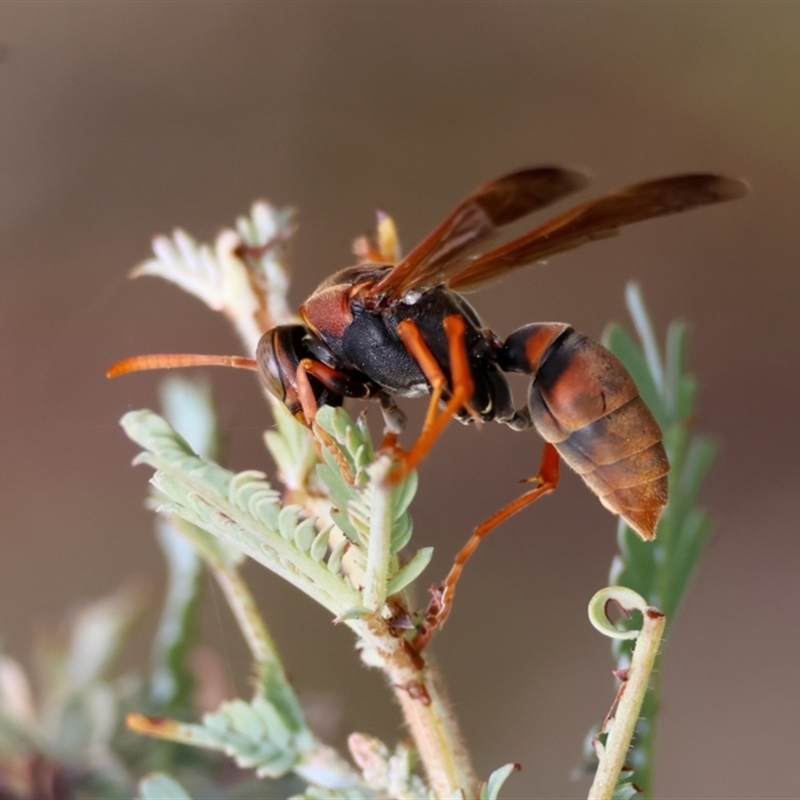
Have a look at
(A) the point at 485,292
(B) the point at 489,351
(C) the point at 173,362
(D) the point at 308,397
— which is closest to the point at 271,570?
(D) the point at 308,397

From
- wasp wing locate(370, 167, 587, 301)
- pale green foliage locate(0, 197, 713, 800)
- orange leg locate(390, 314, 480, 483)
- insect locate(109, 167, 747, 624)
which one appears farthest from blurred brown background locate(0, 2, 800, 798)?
wasp wing locate(370, 167, 587, 301)

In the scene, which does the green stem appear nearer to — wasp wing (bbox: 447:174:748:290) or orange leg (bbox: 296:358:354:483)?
orange leg (bbox: 296:358:354:483)

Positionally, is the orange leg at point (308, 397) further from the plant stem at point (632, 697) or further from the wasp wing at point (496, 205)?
the plant stem at point (632, 697)

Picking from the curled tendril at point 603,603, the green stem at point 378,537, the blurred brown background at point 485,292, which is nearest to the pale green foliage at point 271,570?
the green stem at point 378,537

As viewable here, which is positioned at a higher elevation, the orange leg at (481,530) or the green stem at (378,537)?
the green stem at (378,537)

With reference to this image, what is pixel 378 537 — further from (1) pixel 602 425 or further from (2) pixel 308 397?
(1) pixel 602 425

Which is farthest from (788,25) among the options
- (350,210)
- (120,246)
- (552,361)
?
(552,361)
